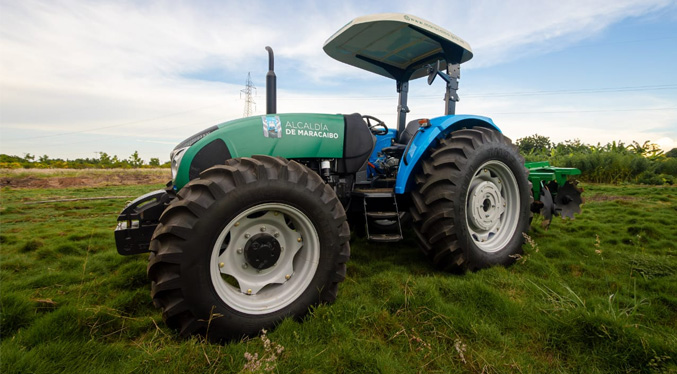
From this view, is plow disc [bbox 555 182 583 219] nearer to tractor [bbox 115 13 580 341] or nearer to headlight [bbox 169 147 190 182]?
tractor [bbox 115 13 580 341]

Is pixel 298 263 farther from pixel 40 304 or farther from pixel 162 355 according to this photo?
pixel 40 304

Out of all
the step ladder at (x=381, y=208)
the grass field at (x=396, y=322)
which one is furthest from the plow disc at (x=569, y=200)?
the step ladder at (x=381, y=208)

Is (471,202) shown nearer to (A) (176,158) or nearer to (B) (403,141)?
(B) (403,141)

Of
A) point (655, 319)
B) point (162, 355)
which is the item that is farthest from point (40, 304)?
point (655, 319)

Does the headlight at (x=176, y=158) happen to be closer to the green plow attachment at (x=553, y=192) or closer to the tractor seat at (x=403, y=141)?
the tractor seat at (x=403, y=141)

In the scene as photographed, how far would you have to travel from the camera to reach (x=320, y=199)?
80.3 inches

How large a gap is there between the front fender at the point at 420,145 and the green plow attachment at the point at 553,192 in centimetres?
157

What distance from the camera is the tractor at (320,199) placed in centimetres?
173

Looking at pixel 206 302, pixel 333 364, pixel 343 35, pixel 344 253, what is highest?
pixel 343 35

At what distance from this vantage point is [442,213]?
8.48ft

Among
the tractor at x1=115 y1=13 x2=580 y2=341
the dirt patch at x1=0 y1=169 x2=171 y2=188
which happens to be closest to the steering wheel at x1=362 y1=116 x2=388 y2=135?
the tractor at x1=115 y1=13 x2=580 y2=341

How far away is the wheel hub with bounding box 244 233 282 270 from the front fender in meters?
1.27

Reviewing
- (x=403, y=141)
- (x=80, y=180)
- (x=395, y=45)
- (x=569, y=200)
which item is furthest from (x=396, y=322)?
(x=80, y=180)

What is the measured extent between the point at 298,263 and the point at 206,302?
2.01 feet
